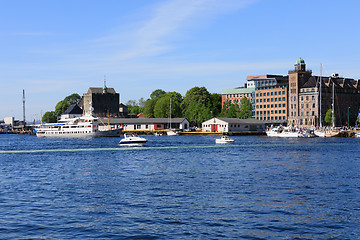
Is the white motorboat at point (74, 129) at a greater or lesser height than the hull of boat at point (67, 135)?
greater

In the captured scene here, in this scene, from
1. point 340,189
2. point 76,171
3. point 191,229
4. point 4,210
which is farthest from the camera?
point 76,171

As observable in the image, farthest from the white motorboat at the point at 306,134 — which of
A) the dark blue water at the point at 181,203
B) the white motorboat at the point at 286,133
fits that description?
the dark blue water at the point at 181,203

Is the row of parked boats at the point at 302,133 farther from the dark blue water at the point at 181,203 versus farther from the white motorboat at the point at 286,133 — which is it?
the dark blue water at the point at 181,203

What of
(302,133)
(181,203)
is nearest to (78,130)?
(302,133)

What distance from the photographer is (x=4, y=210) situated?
1252 inches

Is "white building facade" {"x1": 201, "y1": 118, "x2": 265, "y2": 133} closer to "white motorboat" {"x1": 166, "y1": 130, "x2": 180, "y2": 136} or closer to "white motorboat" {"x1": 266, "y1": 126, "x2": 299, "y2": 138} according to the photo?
"white motorboat" {"x1": 166, "y1": 130, "x2": 180, "y2": 136}

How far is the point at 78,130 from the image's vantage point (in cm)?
17688

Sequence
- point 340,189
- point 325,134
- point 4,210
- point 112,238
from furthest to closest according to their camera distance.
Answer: point 325,134
point 340,189
point 4,210
point 112,238

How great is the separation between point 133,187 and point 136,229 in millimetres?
15300

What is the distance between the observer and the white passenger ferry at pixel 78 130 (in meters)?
174

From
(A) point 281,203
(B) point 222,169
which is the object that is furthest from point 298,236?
(B) point 222,169

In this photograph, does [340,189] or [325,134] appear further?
[325,134]

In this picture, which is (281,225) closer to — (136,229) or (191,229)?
(191,229)

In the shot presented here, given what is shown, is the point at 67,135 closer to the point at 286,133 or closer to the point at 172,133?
the point at 172,133
